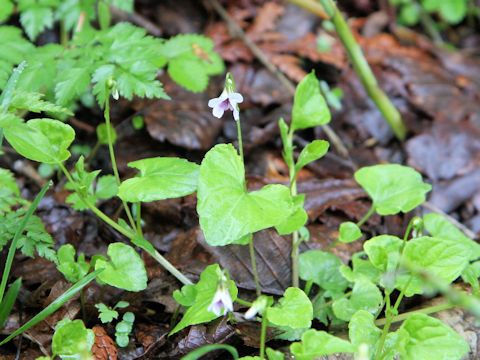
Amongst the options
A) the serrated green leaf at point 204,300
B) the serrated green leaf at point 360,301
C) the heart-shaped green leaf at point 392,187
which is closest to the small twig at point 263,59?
the heart-shaped green leaf at point 392,187

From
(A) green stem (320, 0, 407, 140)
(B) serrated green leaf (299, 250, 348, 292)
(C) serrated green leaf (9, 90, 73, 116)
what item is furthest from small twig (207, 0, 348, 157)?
(C) serrated green leaf (9, 90, 73, 116)

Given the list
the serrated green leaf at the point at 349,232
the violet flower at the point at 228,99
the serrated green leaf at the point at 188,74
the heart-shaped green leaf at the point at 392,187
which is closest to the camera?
the violet flower at the point at 228,99

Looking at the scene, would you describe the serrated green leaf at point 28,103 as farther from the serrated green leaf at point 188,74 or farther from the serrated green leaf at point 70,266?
the serrated green leaf at point 188,74

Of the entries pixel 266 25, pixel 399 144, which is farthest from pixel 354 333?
pixel 266 25

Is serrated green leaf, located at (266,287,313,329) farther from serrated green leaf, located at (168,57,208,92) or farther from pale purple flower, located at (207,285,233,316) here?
serrated green leaf, located at (168,57,208,92)

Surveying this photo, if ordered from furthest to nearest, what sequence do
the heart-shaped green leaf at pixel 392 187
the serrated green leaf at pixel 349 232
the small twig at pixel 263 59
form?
the small twig at pixel 263 59 → the heart-shaped green leaf at pixel 392 187 → the serrated green leaf at pixel 349 232

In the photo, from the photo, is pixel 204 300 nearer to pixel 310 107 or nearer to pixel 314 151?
Answer: pixel 314 151
